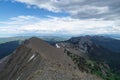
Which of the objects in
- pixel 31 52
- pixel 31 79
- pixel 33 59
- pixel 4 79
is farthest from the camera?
pixel 4 79

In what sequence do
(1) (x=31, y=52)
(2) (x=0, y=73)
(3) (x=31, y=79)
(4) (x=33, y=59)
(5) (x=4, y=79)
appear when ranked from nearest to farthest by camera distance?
(3) (x=31, y=79) < (4) (x=33, y=59) < (1) (x=31, y=52) < (5) (x=4, y=79) < (2) (x=0, y=73)

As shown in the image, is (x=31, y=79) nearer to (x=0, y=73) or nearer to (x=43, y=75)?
(x=43, y=75)

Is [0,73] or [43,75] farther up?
[43,75]

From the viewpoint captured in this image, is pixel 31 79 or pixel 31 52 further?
pixel 31 52

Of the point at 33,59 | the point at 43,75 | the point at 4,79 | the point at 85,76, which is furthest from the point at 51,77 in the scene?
the point at 4,79

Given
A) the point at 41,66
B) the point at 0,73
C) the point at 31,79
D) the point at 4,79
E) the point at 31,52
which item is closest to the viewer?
the point at 31,79

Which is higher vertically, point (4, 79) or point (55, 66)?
point (55, 66)

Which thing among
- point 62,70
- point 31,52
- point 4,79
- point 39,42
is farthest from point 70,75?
point 39,42

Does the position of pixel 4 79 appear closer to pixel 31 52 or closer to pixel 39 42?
pixel 31 52

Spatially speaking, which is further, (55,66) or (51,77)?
(55,66)
